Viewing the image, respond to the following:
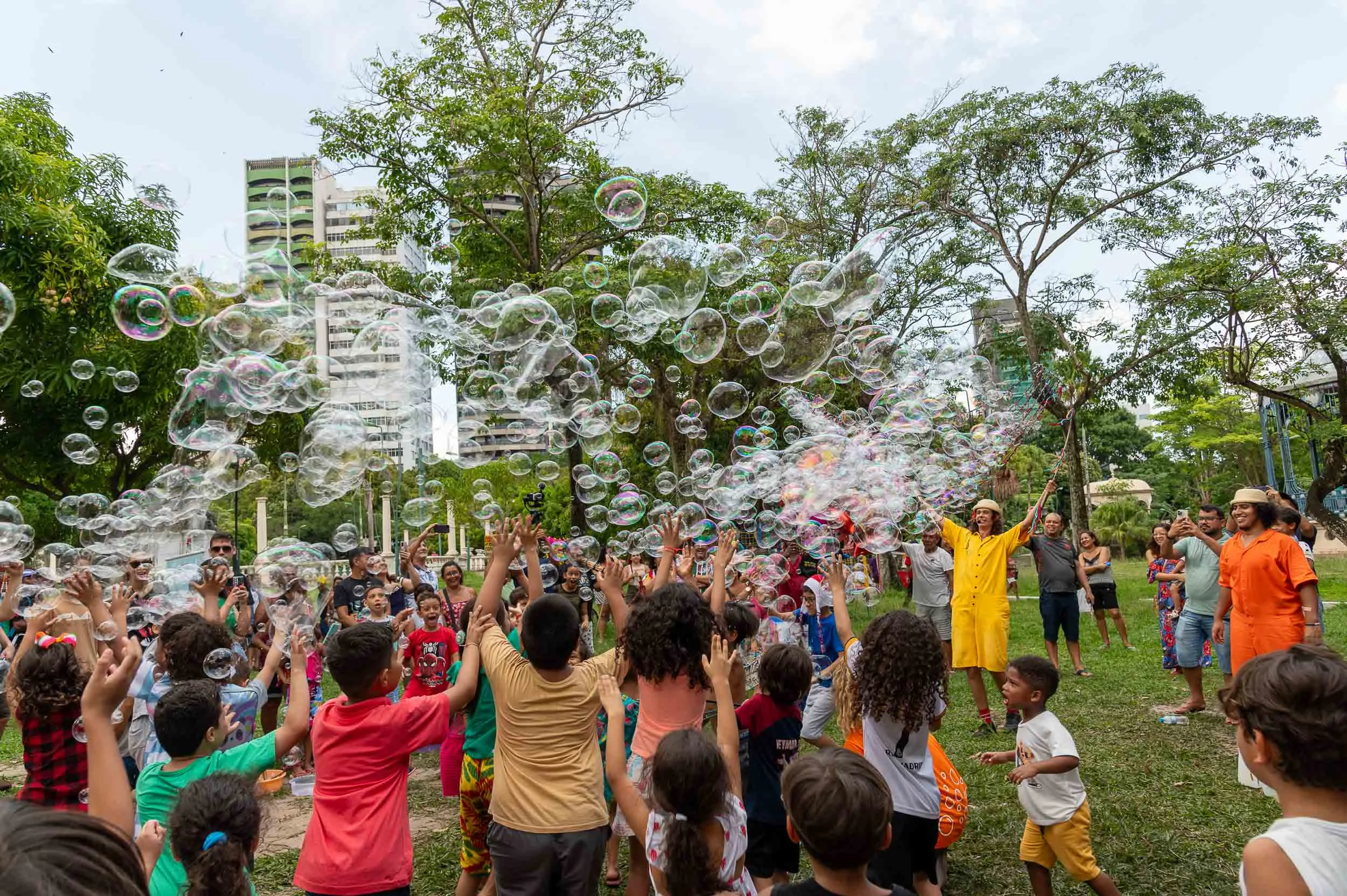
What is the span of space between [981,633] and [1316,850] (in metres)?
5.21

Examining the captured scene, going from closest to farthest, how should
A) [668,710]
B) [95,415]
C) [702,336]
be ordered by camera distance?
[668,710]
[702,336]
[95,415]

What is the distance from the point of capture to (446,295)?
14.2 meters

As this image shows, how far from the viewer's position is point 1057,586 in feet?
27.1

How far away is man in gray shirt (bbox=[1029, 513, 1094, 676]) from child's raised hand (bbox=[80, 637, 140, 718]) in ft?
25.4

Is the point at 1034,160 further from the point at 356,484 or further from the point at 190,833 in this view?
the point at 190,833

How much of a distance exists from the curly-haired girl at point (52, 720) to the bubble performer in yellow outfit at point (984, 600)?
5.76 metres

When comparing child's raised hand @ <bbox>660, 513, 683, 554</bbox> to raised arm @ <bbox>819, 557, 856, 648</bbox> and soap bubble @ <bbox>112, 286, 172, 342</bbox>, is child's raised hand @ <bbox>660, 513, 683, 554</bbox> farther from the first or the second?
soap bubble @ <bbox>112, 286, 172, 342</bbox>

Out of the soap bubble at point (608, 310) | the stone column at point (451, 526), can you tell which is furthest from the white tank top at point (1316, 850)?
the stone column at point (451, 526)

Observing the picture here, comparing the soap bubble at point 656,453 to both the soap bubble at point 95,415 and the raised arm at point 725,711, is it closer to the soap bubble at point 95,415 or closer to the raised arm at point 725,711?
the soap bubble at point 95,415

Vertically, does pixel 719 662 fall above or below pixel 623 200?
below

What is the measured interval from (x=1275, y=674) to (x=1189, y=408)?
34633 mm

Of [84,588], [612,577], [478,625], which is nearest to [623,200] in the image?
[612,577]

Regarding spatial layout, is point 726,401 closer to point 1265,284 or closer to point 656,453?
Answer: point 656,453

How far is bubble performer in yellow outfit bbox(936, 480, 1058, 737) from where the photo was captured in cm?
662
